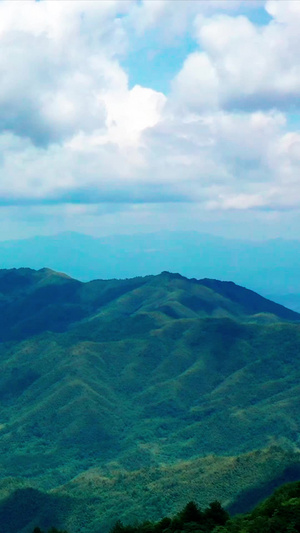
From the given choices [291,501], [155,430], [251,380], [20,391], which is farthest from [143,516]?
[20,391]

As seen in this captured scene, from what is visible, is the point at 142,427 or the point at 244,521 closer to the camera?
the point at 244,521

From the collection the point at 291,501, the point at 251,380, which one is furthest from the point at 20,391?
the point at 291,501

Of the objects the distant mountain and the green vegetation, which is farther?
the distant mountain

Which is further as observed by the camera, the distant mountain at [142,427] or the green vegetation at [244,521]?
the distant mountain at [142,427]

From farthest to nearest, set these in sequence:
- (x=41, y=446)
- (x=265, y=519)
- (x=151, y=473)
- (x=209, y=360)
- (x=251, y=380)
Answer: (x=209, y=360), (x=251, y=380), (x=41, y=446), (x=151, y=473), (x=265, y=519)

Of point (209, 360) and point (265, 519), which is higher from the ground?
point (209, 360)

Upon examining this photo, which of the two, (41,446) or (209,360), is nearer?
(41,446)

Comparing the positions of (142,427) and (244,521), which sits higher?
(142,427)

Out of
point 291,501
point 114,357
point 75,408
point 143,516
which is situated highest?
point 114,357

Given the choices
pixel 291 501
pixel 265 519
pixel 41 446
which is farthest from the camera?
pixel 41 446

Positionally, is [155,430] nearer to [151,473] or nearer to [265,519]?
[151,473]

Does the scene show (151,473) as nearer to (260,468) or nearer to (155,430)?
(260,468)
